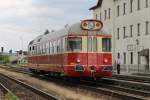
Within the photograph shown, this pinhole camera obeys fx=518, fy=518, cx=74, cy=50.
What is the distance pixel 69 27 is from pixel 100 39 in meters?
1.88

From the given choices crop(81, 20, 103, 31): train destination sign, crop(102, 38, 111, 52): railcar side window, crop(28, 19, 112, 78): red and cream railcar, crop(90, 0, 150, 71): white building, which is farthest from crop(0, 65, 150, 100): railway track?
crop(90, 0, 150, 71): white building

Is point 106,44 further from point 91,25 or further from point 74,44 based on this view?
point 74,44

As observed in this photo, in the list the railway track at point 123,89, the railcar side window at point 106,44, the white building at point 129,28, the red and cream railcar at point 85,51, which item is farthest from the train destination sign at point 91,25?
the white building at point 129,28

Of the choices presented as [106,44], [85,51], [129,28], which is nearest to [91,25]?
[106,44]

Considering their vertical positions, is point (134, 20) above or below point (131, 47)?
above

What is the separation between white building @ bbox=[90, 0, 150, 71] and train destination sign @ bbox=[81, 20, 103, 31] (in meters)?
29.9

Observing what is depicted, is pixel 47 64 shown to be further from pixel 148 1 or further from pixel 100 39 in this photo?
pixel 148 1

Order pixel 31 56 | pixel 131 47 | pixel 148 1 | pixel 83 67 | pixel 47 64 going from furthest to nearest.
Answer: pixel 148 1, pixel 131 47, pixel 31 56, pixel 47 64, pixel 83 67

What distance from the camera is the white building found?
65125mm

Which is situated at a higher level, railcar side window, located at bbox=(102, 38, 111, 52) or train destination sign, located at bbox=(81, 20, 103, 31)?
train destination sign, located at bbox=(81, 20, 103, 31)

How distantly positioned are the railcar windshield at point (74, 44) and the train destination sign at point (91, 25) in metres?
0.92

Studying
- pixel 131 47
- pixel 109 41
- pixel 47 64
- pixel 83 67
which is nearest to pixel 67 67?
pixel 83 67

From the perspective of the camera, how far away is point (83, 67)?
1092 inches

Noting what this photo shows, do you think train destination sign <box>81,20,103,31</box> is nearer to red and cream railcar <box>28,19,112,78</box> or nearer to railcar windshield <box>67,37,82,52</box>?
red and cream railcar <box>28,19,112,78</box>
